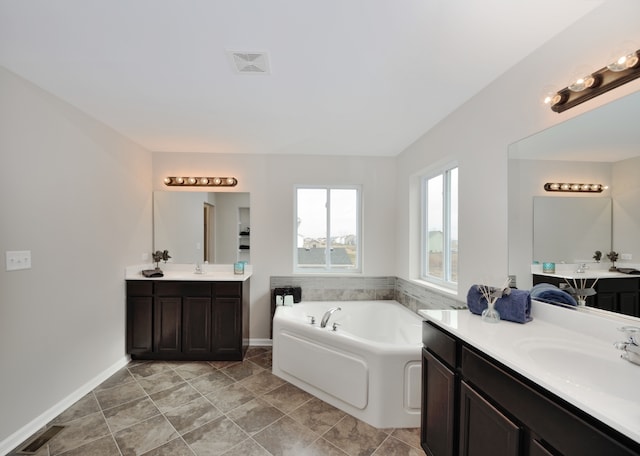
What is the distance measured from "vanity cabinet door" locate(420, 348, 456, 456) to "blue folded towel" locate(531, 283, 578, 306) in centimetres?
69

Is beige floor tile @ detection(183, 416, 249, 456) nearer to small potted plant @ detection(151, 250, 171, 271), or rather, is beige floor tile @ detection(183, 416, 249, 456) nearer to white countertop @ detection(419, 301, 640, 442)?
white countertop @ detection(419, 301, 640, 442)

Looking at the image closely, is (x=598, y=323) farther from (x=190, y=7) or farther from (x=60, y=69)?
(x=60, y=69)

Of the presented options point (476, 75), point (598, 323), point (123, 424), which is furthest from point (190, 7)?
point (123, 424)

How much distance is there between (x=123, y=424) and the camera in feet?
6.88

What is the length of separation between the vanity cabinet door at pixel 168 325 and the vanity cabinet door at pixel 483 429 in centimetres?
281

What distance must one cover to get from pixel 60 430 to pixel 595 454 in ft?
9.75

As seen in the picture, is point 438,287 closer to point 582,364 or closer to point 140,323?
point 582,364

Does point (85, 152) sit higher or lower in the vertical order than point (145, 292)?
higher

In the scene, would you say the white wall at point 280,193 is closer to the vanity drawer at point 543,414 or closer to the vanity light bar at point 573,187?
the vanity light bar at point 573,187

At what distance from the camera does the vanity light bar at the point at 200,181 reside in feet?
11.8

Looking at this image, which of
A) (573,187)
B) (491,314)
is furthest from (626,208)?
(491,314)

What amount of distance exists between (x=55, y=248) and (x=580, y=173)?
11.3ft

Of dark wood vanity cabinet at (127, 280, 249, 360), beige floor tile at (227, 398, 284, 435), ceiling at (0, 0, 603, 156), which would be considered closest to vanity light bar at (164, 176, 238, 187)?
ceiling at (0, 0, 603, 156)

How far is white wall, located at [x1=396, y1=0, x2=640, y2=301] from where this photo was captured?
4.25ft
